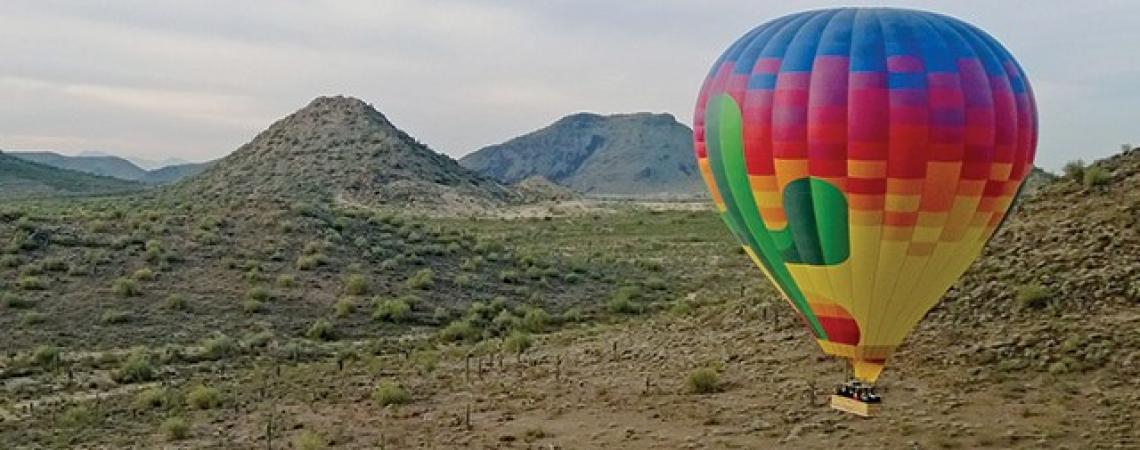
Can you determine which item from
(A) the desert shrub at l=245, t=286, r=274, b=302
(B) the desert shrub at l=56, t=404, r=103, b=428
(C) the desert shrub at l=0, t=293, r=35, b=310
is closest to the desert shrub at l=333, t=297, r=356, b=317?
(A) the desert shrub at l=245, t=286, r=274, b=302

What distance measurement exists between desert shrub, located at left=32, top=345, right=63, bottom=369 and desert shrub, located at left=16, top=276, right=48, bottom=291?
22.1ft

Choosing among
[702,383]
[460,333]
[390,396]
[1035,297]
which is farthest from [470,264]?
[1035,297]

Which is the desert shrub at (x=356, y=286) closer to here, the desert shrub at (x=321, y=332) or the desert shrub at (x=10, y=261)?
the desert shrub at (x=321, y=332)

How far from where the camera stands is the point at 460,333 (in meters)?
30.4

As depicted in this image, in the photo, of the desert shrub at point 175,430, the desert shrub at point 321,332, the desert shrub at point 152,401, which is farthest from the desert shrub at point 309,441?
the desert shrub at point 321,332

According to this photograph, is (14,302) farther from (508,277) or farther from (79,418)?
(508,277)

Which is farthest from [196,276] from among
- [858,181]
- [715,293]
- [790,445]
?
[858,181]

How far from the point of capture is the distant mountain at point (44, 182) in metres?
115

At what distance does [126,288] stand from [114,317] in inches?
106

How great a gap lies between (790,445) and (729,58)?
6197 millimetres

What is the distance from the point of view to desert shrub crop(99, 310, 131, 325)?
2952 cm

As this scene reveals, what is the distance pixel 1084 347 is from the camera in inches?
785

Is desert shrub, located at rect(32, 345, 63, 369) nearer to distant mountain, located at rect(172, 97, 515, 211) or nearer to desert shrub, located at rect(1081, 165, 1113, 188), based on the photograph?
desert shrub, located at rect(1081, 165, 1113, 188)

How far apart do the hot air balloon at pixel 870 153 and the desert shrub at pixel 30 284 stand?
23.8 m
